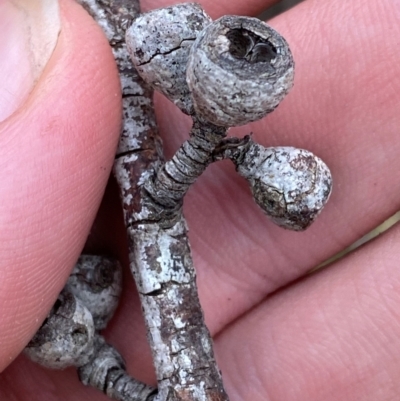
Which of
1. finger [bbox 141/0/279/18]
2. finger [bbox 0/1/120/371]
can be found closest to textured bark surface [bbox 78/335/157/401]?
finger [bbox 0/1/120/371]

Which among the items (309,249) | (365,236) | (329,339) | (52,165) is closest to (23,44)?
(52,165)

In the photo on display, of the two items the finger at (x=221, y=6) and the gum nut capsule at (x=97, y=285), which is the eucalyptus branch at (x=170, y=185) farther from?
the finger at (x=221, y=6)

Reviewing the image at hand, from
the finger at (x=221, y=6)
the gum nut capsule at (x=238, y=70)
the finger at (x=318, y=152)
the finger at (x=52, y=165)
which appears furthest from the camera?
the finger at (x=221, y=6)

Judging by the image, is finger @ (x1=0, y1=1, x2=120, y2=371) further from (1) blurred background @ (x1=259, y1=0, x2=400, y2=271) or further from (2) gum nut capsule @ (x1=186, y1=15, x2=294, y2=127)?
(1) blurred background @ (x1=259, y1=0, x2=400, y2=271)

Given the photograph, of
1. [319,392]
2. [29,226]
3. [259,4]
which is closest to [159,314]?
[29,226]

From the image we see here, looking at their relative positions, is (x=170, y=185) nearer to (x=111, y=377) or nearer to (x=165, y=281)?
(x=165, y=281)

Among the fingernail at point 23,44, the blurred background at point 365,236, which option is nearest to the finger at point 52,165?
the fingernail at point 23,44

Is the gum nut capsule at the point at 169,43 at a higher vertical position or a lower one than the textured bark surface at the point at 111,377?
higher
